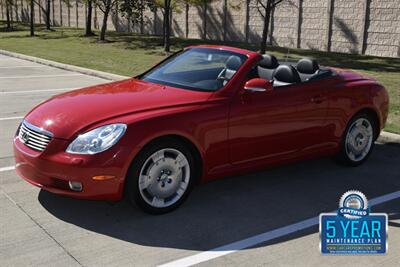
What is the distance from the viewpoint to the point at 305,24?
23.2 m

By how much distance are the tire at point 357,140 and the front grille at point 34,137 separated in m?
3.44

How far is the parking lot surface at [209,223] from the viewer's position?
394 centimetres

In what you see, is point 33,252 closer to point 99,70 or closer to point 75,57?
point 99,70

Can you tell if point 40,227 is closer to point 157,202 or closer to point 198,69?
point 157,202

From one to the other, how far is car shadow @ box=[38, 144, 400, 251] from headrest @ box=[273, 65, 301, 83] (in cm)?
108

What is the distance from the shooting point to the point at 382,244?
416 cm

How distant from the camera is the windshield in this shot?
17.6ft

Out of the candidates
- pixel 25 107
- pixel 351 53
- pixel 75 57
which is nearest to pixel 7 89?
pixel 25 107

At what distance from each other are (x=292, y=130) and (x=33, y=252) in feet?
9.53

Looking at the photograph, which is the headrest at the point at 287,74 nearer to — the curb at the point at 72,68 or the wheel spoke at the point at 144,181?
the wheel spoke at the point at 144,181

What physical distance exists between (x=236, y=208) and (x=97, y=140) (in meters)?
1.49

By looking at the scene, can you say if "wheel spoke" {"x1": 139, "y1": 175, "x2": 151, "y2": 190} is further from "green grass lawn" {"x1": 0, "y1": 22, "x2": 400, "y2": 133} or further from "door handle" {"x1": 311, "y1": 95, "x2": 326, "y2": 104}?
"green grass lawn" {"x1": 0, "y1": 22, "x2": 400, "y2": 133}

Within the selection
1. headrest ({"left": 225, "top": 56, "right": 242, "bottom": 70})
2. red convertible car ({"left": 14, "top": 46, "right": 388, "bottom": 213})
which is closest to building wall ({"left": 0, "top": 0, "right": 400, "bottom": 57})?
red convertible car ({"left": 14, "top": 46, "right": 388, "bottom": 213})
